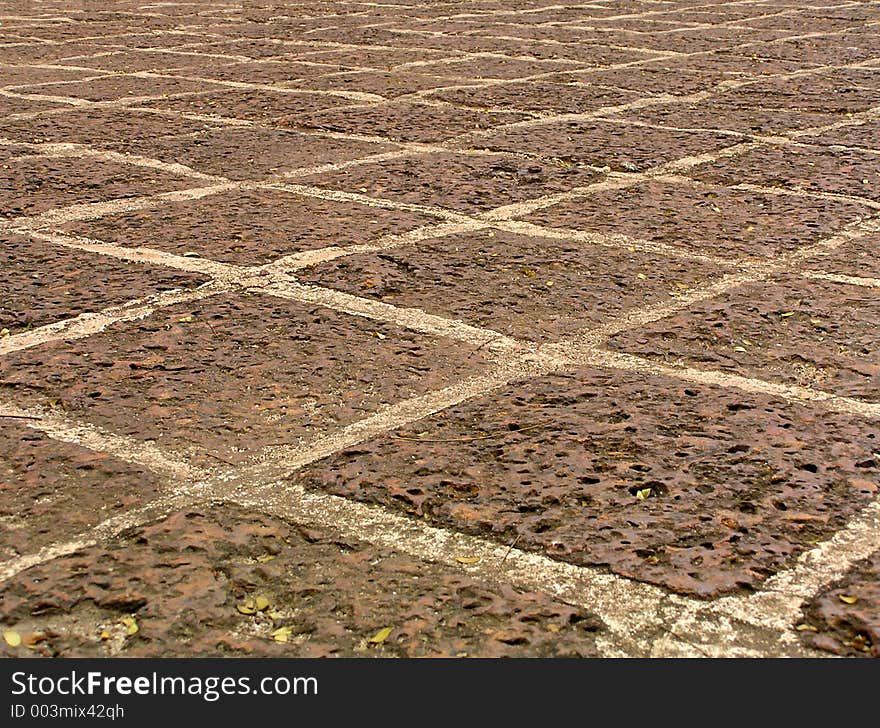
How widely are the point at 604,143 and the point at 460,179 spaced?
0.65m

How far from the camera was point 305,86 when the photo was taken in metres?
4.74

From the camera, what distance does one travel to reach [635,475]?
1.70 meters

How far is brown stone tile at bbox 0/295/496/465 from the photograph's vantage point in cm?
184

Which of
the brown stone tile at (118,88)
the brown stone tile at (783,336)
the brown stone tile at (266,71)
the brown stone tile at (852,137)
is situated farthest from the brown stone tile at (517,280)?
the brown stone tile at (266,71)

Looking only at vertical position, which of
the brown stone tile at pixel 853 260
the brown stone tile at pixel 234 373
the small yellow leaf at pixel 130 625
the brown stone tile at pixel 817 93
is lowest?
the small yellow leaf at pixel 130 625

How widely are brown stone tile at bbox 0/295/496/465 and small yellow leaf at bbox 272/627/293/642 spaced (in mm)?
420

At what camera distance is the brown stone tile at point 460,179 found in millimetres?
3088

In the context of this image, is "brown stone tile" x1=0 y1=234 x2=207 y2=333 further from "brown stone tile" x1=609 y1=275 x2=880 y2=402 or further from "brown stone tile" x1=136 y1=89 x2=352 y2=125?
"brown stone tile" x1=136 y1=89 x2=352 y2=125

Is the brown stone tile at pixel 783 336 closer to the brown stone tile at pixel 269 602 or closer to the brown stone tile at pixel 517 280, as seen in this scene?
the brown stone tile at pixel 517 280

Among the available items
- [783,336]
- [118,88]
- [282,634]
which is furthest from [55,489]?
[118,88]

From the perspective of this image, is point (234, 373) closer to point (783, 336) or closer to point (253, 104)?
point (783, 336)

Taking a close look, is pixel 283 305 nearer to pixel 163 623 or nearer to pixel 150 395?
pixel 150 395

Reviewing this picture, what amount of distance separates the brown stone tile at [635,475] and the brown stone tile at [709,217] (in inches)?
33.5

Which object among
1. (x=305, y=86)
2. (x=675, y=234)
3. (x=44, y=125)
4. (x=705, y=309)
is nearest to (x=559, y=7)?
(x=305, y=86)
